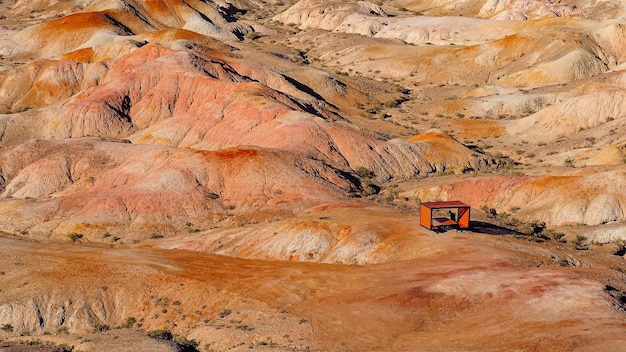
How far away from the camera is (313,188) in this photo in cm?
A: 5831

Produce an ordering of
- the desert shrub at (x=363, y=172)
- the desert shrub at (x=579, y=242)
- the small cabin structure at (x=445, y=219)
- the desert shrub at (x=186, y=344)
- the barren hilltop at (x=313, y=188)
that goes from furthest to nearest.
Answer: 1. the desert shrub at (x=363, y=172)
2. the desert shrub at (x=579, y=242)
3. the small cabin structure at (x=445, y=219)
4. the barren hilltop at (x=313, y=188)
5. the desert shrub at (x=186, y=344)

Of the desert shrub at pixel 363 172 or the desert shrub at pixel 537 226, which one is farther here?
the desert shrub at pixel 363 172

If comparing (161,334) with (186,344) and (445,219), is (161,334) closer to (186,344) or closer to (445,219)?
(186,344)

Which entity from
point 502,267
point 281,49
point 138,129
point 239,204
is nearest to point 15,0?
point 281,49

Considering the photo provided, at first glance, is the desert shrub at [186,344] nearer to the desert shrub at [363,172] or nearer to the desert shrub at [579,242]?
the desert shrub at [579,242]

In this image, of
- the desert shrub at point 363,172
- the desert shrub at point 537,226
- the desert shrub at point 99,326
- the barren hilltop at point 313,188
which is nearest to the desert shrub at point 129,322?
the barren hilltop at point 313,188

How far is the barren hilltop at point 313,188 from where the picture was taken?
33.8 meters

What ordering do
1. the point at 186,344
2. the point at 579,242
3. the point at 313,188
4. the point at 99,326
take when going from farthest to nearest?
the point at 313,188, the point at 579,242, the point at 99,326, the point at 186,344

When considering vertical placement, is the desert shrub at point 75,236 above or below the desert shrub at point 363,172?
below

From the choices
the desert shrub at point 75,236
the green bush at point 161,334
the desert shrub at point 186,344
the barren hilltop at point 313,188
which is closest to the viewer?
the desert shrub at point 186,344

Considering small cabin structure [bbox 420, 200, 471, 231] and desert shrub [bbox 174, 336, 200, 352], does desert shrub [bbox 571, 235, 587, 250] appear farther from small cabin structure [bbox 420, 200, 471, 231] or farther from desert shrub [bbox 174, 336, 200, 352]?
desert shrub [bbox 174, 336, 200, 352]

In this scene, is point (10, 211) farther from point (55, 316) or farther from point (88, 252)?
point (55, 316)

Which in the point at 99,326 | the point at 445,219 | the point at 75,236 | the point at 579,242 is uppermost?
the point at 445,219

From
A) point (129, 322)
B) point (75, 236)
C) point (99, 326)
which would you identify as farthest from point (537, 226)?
point (75, 236)
